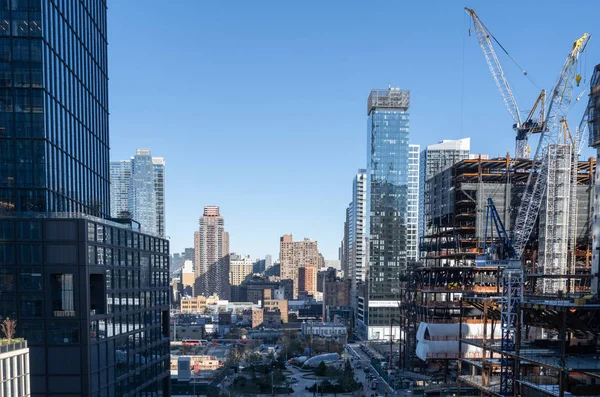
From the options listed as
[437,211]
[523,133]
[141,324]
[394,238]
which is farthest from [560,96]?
[394,238]

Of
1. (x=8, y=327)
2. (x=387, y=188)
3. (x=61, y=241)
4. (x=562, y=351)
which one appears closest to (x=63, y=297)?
(x=8, y=327)

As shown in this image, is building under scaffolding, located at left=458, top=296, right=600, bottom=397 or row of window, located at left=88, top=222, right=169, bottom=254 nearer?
building under scaffolding, located at left=458, top=296, right=600, bottom=397

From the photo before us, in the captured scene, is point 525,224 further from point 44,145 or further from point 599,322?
point 44,145

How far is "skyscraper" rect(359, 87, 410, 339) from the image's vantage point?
16300 cm

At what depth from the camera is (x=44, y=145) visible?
52.0 meters

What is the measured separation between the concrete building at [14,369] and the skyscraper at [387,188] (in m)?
128

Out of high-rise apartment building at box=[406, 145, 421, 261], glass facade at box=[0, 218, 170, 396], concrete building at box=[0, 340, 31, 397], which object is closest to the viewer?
concrete building at box=[0, 340, 31, 397]

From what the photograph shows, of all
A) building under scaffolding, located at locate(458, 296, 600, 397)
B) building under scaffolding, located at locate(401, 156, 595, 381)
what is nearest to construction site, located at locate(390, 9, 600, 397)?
building under scaffolding, located at locate(401, 156, 595, 381)

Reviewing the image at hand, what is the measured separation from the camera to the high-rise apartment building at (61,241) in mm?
46219

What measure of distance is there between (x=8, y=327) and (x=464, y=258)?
70464 mm

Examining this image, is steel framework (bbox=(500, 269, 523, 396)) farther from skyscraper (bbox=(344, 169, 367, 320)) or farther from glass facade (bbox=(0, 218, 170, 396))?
skyscraper (bbox=(344, 169, 367, 320))

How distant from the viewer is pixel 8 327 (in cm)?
4372

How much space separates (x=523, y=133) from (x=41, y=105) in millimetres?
84913

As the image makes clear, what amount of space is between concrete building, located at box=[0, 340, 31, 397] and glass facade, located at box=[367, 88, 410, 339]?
128617 mm
